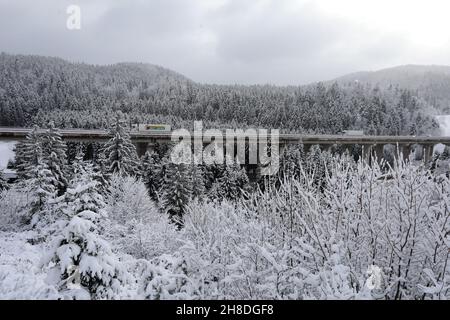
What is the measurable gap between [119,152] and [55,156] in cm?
669

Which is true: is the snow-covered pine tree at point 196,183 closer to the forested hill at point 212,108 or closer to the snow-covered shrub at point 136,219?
the snow-covered shrub at point 136,219

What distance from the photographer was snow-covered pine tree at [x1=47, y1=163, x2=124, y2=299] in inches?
227

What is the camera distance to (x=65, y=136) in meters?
56.7

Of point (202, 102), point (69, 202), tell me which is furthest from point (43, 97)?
point (69, 202)

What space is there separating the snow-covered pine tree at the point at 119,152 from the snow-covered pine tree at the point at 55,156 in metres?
4.52

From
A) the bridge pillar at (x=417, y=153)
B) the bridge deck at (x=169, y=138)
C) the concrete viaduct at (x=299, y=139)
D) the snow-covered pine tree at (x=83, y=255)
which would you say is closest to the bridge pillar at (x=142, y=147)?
the concrete viaduct at (x=299, y=139)

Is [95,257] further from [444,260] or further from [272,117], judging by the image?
[272,117]

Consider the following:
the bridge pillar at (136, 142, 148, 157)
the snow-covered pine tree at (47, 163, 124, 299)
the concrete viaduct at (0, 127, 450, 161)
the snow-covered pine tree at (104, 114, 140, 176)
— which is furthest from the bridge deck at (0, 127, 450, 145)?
the snow-covered pine tree at (47, 163, 124, 299)

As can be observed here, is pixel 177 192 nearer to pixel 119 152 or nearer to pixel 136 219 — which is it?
pixel 136 219

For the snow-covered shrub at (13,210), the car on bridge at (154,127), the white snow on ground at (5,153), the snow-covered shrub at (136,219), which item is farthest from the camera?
the white snow on ground at (5,153)

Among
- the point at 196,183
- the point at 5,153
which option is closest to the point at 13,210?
the point at 196,183

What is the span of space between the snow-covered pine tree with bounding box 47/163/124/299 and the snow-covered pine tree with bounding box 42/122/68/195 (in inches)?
1142

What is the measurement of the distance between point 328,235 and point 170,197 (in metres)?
28.8

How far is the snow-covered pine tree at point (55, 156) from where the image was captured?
32469mm
